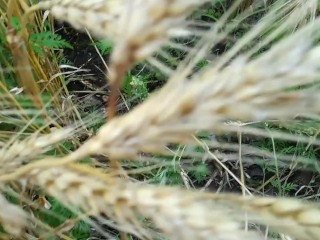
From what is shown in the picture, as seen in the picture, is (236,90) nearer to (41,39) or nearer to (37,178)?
(37,178)

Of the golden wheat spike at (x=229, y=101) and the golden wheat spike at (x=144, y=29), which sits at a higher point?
the golden wheat spike at (x=144, y=29)

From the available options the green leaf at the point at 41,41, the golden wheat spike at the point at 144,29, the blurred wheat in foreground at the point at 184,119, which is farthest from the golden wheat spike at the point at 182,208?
the green leaf at the point at 41,41

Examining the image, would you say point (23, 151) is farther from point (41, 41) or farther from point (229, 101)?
point (41, 41)

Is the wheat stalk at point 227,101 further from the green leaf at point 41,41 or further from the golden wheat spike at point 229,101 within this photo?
the green leaf at point 41,41

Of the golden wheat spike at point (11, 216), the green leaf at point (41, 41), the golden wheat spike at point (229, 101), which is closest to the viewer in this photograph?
the golden wheat spike at point (229, 101)

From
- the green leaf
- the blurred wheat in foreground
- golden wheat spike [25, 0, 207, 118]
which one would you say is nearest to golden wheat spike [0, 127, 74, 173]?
the blurred wheat in foreground

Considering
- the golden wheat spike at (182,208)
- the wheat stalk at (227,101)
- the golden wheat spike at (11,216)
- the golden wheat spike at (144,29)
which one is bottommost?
the golden wheat spike at (11,216)

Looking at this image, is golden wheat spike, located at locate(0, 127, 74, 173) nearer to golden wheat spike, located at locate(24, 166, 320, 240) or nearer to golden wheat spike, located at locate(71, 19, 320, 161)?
golden wheat spike, located at locate(24, 166, 320, 240)

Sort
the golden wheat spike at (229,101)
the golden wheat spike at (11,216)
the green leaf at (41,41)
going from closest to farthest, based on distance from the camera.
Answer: the golden wheat spike at (229,101) < the golden wheat spike at (11,216) < the green leaf at (41,41)

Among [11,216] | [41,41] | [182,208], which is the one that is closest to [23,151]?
[11,216]
